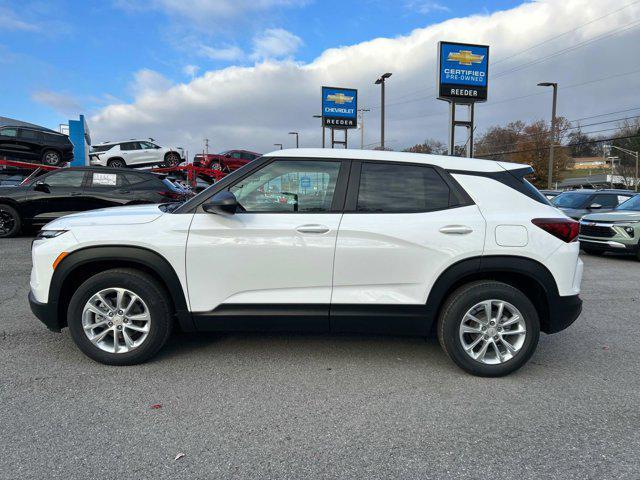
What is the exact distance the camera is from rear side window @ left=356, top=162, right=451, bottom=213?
3.75 meters

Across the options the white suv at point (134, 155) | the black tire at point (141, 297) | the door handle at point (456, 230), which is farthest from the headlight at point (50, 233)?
the white suv at point (134, 155)

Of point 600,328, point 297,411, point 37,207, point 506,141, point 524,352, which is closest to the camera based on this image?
point 297,411

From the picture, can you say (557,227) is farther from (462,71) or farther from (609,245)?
(462,71)

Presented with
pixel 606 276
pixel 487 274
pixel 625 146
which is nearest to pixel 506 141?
pixel 625 146

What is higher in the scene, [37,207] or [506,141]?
[506,141]

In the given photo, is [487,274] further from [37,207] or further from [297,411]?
[37,207]

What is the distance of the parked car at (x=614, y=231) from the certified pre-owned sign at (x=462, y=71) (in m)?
11.3

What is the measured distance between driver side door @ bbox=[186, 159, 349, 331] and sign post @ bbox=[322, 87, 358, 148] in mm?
34922

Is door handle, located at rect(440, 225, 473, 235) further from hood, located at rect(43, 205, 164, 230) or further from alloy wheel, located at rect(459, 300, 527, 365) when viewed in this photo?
hood, located at rect(43, 205, 164, 230)

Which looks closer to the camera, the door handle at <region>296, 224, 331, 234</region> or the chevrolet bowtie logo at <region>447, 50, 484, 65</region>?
the door handle at <region>296, 224, 331, 234</region>

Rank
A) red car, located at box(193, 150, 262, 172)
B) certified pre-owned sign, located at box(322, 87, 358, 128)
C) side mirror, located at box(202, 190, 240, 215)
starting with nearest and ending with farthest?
side mirror, located at box(202, 190, 240, 215) → red car, located at box(193, 150, 262, 172) → certified pre-owned sign, located at box(322, 87, 358, 128)

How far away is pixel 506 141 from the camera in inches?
2539

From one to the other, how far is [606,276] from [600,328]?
3.90 m

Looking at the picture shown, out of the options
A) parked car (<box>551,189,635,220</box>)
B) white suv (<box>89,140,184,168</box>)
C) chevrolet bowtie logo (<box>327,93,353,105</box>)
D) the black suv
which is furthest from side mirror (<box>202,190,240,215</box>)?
chevrolet bowtie logo (<box>327,93,353,105</box>)
